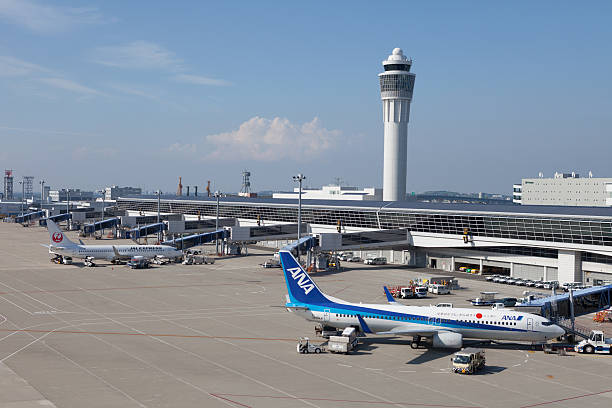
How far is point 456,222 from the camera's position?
112250mm

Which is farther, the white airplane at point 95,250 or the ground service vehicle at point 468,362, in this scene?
the white airplane at point 95,250

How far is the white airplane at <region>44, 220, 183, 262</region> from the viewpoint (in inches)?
4225

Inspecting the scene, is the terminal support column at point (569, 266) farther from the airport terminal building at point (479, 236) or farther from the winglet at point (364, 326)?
the winglet at point (364, 326)

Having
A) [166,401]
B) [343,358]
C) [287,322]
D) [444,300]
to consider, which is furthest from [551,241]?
[166,401]

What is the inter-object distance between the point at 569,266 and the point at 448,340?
54.0 meters

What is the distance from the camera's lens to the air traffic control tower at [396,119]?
17588cm

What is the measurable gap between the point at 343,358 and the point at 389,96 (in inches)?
5447

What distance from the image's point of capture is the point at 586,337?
5362 centimetres

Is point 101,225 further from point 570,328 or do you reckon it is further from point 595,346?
point 595,346

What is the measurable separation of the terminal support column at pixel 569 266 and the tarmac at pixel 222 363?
1041 inches

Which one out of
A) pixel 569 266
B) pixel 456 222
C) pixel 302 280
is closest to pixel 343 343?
pixel 302 280

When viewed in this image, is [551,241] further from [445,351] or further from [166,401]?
[166,401]

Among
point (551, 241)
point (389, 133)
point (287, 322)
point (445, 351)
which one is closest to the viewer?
point (445, 351)

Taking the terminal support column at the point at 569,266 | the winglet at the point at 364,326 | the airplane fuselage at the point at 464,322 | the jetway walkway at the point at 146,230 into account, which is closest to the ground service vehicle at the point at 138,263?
the jetway walkway at the point at 146,230
